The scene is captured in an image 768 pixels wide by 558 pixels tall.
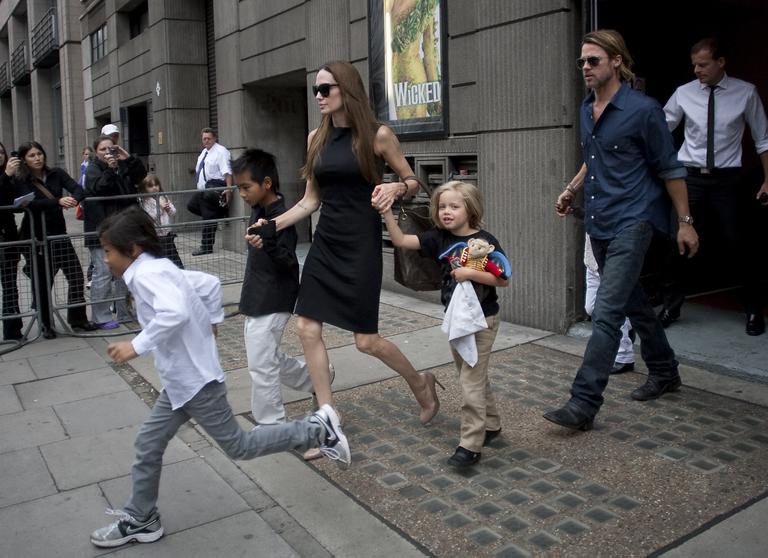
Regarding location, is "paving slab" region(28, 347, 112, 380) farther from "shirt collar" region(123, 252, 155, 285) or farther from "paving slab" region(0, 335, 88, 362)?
"shirt collar" region(123, 252, 155, 285)

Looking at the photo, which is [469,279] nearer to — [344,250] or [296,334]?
[344,250]

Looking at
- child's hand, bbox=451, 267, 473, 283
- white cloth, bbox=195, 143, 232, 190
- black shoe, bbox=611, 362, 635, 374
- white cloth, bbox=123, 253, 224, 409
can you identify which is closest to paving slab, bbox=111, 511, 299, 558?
white cloth, bbox=123, 253, 224, 409

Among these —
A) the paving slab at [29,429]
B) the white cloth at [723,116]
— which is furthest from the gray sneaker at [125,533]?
the white cloth at [723,116]

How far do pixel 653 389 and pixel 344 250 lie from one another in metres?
2.01

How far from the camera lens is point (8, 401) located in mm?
5430

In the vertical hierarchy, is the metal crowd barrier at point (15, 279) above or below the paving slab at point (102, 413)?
above

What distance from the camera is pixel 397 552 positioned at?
3115mm

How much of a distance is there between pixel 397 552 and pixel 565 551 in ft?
2.11

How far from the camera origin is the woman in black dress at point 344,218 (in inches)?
156

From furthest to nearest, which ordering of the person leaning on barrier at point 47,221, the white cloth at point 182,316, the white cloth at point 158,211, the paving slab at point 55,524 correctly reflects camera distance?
1. the white cloth at point 158,211
2. the person leaning on barrier at point 47,221
3. the paving slab at point 55,524
4. the white cloth at point 182,316

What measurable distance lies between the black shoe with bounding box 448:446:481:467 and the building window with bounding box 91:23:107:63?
68.3ft

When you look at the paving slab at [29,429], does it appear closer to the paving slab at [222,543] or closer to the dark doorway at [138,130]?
the paving slab at [222,543]

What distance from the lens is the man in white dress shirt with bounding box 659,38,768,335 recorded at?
18.5 ft

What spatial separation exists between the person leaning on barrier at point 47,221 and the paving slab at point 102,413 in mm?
2123
